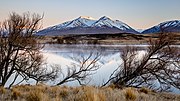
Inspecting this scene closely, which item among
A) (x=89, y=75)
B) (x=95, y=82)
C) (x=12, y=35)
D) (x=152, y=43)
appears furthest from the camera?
(x=89, y=75)

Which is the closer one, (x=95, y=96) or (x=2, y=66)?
(x=95, y=96)

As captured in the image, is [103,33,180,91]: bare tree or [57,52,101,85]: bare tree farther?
[57,52,101,85]: bare tree

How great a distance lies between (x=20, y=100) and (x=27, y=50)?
834 cm

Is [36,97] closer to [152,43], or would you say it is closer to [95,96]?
[95,96]

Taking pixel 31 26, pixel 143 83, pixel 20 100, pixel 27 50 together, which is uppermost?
pixel 31 26

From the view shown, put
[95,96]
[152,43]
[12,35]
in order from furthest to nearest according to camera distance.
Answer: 1. [152,43]
2. [12,35]
3. [95,96]

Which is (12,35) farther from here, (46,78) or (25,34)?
(46,78)

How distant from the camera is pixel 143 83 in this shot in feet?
56.4

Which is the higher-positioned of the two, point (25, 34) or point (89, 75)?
point (25, 34)

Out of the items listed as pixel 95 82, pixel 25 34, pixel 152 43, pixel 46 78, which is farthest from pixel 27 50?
pixel 152 43

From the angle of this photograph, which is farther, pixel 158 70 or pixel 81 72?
pixel 81 72

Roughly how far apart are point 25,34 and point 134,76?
692 centimetres

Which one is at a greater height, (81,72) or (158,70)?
(158,70)

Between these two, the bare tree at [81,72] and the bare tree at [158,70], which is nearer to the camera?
the bare tree at [158,70]
